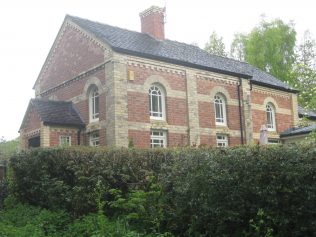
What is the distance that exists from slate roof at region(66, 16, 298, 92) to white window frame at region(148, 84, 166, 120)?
63.1 inches

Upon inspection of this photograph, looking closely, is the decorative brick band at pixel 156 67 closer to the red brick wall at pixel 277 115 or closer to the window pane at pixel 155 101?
the window pane at pixel 155 101

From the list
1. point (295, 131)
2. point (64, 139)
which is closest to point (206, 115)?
point (295, 131)

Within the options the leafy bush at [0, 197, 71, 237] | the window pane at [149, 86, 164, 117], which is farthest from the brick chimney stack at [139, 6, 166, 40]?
the leafy bush at [0, 197, 71, 237]

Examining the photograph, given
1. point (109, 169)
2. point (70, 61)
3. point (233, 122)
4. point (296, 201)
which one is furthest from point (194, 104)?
point (296, 201)

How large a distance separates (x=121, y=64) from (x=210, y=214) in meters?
13.4

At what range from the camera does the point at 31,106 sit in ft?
73.6

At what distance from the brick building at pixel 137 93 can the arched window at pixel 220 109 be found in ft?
→ 0.19

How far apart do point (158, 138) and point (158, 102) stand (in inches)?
75.7

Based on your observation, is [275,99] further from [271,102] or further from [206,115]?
[206,115]

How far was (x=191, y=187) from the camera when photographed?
9.33 meters

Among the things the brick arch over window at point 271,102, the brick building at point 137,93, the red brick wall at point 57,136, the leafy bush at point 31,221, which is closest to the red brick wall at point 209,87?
the brick building at point 137,93

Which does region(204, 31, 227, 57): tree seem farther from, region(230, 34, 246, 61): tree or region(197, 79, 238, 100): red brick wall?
region(197, 79, 238, 100): red brick wall

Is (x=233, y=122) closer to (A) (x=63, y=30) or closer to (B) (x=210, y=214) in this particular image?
(A) (x=63, y=30)

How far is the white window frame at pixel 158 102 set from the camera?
22.3m
